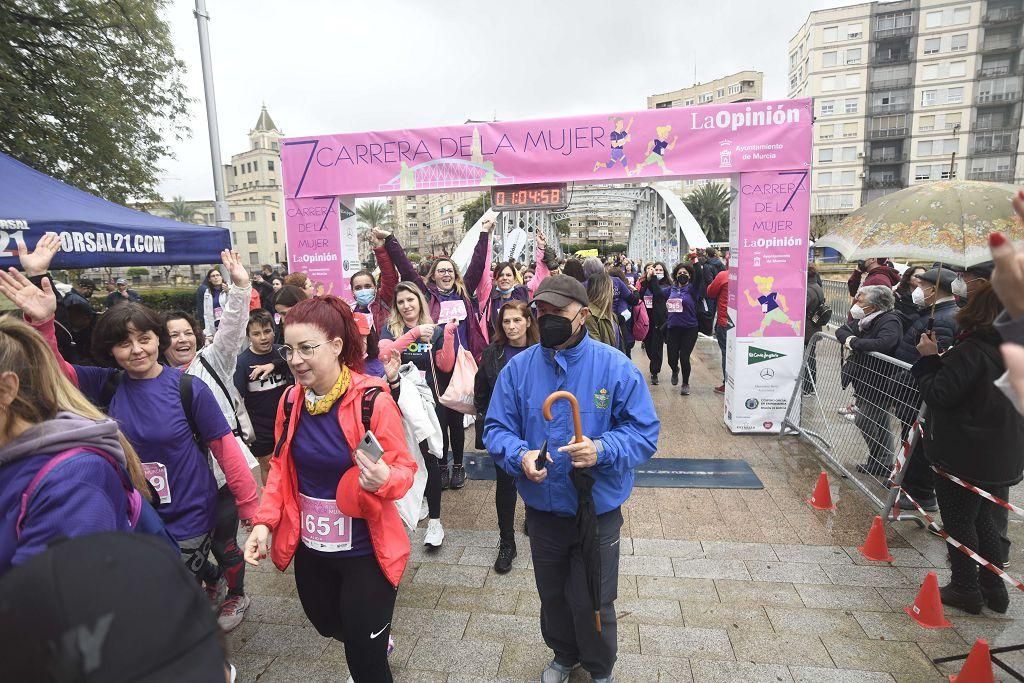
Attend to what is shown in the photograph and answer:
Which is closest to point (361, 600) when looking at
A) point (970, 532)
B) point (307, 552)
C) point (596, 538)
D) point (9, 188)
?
point (307, 552)

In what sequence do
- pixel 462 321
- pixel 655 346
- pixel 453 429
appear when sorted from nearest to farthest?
pixel 453 429 → pixel 462 321 → pixel 655 346

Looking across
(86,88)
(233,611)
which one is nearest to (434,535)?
(233,611)

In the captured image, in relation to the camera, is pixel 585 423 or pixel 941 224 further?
pixel 941 224

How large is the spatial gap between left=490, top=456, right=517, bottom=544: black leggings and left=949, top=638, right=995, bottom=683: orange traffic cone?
2502 mm

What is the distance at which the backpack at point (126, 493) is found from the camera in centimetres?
151

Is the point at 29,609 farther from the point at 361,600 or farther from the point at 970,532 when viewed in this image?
the point at 970,532

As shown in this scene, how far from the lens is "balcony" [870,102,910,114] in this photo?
2215 inches

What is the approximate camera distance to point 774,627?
3.12m

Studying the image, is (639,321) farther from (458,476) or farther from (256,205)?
(256,205)

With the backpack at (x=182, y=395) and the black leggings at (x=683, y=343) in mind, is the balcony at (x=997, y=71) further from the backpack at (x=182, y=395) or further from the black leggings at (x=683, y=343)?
the backpack at (x=182, y=395)

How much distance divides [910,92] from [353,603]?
72472 millimetres

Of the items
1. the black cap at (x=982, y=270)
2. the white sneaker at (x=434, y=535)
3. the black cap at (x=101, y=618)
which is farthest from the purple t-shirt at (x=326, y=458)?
the black cap at (x=982, y=270)

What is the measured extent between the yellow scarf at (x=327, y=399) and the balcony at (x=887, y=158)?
70.6 metres

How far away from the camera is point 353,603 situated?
7.27 feet
